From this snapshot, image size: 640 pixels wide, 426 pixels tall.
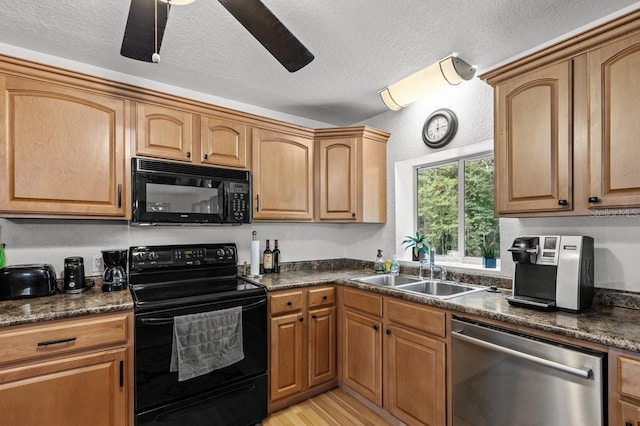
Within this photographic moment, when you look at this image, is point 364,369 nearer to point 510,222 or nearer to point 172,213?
point 510,222

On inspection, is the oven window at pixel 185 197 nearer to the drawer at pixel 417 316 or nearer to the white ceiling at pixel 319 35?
the white ceiling at pixel 319 35

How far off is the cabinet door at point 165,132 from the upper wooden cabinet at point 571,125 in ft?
6.41

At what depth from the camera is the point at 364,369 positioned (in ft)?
7.62

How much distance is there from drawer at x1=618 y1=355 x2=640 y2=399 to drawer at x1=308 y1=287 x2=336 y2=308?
1697mm

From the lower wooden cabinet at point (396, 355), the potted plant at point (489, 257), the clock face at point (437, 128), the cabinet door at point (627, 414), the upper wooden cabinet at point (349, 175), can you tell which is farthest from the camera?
the upper wooden cabinet at point (349, 175)

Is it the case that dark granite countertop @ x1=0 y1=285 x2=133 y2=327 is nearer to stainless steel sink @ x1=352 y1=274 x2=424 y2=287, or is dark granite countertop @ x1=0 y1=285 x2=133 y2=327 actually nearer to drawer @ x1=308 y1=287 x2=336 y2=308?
drawer @ x1=308 y1=287 x2=336 y2=308

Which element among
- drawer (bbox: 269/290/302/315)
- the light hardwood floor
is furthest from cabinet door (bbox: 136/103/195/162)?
the light hardwood floor

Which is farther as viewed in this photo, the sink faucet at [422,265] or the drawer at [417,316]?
the sink faucet at [422,265]

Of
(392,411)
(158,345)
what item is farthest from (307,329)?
(158,345)

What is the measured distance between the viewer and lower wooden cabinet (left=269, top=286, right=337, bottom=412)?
227cm

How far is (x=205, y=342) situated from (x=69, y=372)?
2.09 feet

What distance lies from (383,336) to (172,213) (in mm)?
1633

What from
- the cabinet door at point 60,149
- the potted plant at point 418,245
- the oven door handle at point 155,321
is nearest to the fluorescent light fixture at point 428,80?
the potted plant at point 418,245

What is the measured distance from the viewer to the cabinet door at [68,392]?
148 cm
